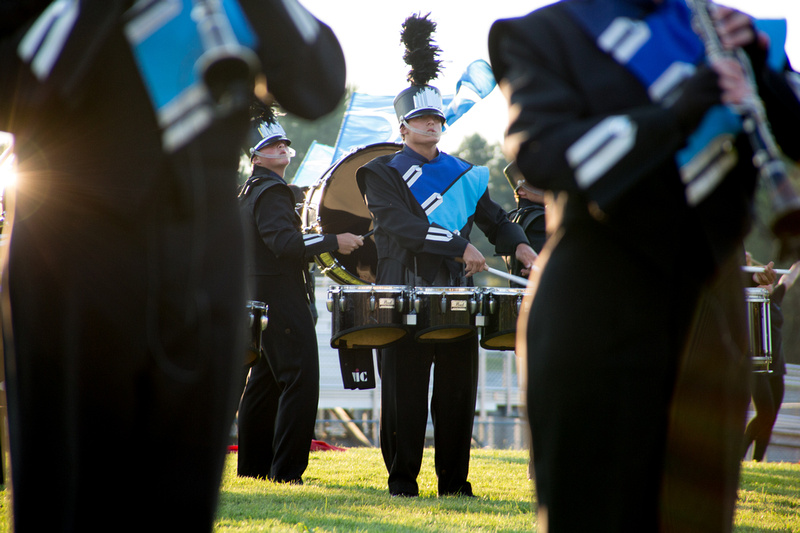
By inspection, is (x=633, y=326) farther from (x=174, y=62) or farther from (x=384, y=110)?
(x=384, y=110)

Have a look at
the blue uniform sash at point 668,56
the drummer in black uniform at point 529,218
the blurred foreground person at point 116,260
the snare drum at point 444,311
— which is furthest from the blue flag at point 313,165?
the blurred foreground person at point 116,260

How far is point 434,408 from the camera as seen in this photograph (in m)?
5.76

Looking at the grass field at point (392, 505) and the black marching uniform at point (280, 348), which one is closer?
the grass field at point (392, 505)

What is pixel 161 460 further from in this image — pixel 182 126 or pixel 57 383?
pixel 182 126

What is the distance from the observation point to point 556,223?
179cm

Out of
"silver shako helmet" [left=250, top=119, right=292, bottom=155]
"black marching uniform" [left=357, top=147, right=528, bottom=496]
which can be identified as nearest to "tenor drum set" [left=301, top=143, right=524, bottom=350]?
"black marching uniform" [left=357, top=147, right=528, bottom=496]

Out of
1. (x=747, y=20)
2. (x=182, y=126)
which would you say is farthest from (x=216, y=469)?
(x=747, y=20)

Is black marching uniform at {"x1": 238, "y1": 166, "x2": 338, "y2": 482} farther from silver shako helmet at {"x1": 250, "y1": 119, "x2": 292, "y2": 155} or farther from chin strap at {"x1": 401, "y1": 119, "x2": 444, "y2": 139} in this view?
chin strap at {"x1": 401, "y1": 119, "x2": 444, "y2": 139}

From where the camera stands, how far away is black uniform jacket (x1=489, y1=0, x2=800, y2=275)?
61.2 inches

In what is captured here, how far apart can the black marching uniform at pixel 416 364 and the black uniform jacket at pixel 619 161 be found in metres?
3.88

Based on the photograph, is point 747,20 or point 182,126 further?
point 747,20

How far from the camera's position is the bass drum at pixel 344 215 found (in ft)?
24.7

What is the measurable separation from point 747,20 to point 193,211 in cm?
110

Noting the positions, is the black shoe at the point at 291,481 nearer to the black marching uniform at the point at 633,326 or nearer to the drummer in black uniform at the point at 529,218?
the drummer in black uniform at the point at 529,218
